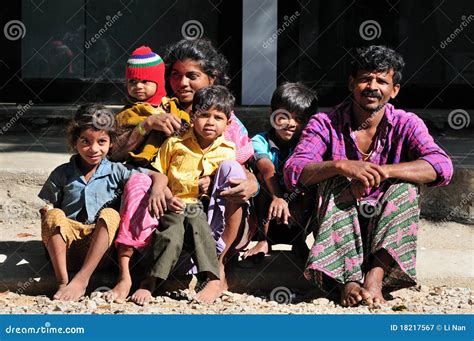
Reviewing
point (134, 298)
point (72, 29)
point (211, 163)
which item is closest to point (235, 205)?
point (211, 163)

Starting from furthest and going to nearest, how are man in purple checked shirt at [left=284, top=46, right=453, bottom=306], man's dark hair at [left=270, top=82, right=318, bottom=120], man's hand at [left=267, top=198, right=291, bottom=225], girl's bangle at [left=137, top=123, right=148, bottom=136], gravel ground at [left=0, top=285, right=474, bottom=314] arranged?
man's dark hair at [left=270, top=82, right=318, bottom=120] → girl's bangle at [left=137, top=123, right=148, bottom=136] → man's hand at [left=267, top=198, right=291, bottom=225] → man in purple checked shirt at [left=284, top=46, right=453, bottom=306] → gravel ground at [left=0, top=285, right=474, bottom=314]

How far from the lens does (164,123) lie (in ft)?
15.7

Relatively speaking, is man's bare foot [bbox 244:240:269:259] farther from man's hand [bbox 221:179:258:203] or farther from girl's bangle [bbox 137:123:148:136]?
girl's bangle [bbox 137:123:148:136]

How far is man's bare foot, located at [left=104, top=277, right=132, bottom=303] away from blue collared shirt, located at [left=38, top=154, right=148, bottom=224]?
35cm

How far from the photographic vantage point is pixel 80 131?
4.77 m

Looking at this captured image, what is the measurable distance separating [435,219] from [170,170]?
1.88 metres

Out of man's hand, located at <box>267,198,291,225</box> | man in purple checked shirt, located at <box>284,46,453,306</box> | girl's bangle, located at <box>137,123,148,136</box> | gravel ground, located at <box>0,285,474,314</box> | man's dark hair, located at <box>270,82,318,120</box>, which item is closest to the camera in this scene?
gravel ground, located at <box>0,285,474,314</box>

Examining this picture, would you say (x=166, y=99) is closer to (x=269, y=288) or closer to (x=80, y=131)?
(x=80, y=131)

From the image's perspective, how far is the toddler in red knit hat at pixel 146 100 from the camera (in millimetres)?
4914

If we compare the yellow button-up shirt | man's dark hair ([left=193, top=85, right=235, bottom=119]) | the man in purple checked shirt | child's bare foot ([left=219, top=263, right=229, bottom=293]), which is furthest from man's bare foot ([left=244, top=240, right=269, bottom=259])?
man's dark hair ([left=193, top=85, right=235, bottom=119])

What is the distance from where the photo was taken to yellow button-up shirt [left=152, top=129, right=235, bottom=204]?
4781 millimetres

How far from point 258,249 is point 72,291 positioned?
101 centimetres

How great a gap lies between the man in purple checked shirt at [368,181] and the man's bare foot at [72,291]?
1.09 metres

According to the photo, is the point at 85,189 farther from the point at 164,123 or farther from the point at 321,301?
the point at 321,301
